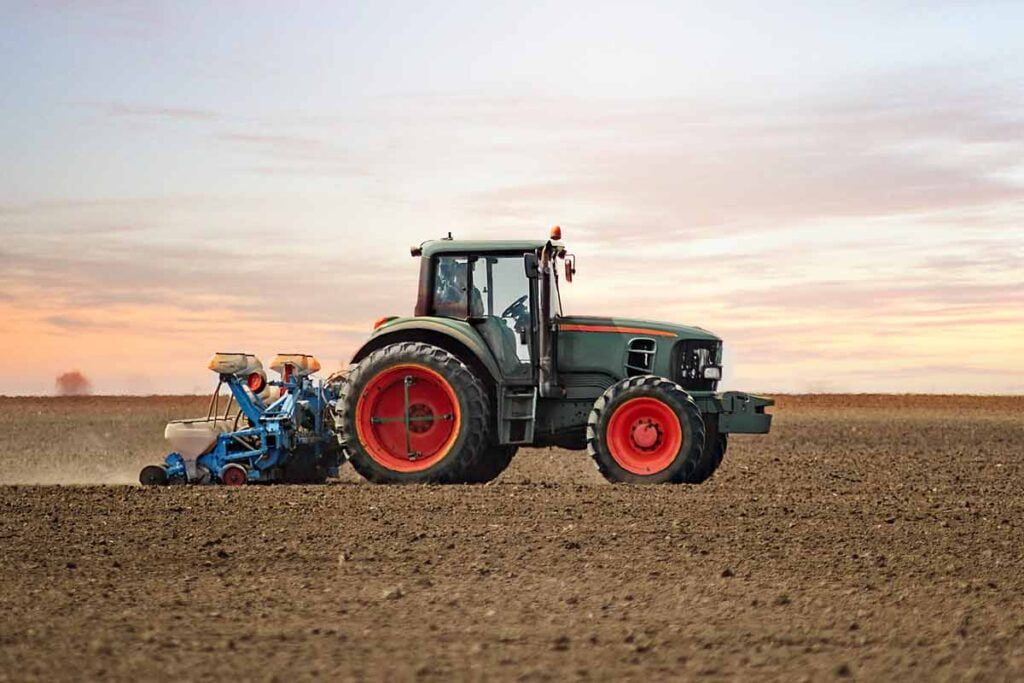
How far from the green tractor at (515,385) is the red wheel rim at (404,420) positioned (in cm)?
1

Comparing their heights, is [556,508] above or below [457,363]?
below

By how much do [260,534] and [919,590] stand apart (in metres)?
5.57

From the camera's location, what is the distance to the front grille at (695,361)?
1622cm

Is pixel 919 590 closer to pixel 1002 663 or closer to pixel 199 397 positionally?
pixel 1002 663

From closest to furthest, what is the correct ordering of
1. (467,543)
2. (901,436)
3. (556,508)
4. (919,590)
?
(919,590), (467,543), (556,508), (901,436)

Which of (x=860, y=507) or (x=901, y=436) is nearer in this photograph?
(x=860, y=507)

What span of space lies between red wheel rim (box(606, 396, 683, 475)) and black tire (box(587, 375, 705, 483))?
3 cm

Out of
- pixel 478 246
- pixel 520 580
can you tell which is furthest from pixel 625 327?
pixel 520 580

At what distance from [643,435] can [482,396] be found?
182 cm

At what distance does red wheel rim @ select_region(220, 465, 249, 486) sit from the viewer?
1605 centimetres

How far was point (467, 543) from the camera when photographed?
11.4m

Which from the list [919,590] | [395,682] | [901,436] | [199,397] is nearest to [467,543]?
[919,590]

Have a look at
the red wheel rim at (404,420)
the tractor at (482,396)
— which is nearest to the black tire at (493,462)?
the tractor at (482,396)

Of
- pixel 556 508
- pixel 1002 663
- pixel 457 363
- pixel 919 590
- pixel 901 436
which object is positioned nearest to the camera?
pixel 1002 663
